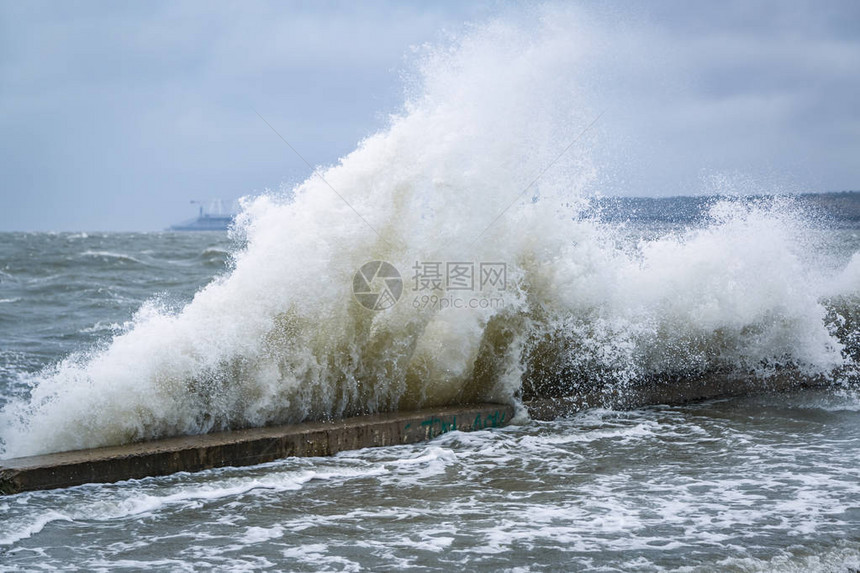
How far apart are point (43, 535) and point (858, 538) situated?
11.4 ft

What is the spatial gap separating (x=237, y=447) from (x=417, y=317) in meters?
1.73

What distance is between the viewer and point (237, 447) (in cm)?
464

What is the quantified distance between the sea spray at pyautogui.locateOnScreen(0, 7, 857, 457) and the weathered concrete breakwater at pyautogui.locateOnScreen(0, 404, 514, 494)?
301mm

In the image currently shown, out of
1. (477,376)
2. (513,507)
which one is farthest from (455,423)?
(513,507)

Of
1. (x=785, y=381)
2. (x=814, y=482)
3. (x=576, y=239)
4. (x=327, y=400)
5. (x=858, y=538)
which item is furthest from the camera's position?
(x=785, y=381)

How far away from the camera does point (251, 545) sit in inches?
132

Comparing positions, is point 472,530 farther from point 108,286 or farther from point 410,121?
point 108,286

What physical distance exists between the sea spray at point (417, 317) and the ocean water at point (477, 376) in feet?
0.06

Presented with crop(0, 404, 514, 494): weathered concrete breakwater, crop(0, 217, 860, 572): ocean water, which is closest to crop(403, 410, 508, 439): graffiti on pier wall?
crop(0, 404, 514, 494): weathered concrete breakwater

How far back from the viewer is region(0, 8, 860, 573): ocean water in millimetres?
3408

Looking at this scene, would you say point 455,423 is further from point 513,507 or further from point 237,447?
point 513,507

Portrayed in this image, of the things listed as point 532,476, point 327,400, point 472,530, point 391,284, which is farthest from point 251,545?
point 391,284

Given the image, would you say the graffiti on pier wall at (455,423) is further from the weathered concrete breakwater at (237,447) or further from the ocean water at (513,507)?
the ocean water at (513,507)

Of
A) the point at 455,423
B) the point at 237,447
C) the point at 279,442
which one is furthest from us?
the point at 455,423
